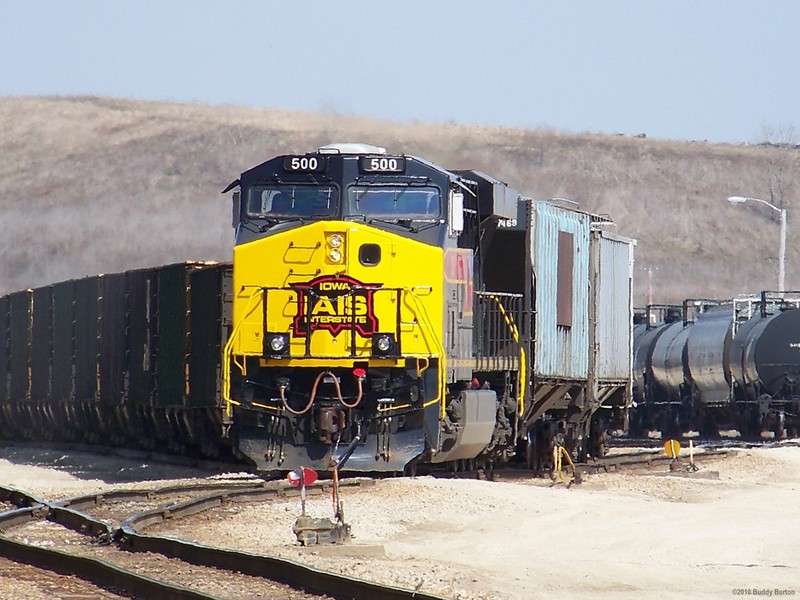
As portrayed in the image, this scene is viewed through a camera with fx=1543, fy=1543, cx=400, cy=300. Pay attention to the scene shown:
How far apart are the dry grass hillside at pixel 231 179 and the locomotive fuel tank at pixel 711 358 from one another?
40.2 m

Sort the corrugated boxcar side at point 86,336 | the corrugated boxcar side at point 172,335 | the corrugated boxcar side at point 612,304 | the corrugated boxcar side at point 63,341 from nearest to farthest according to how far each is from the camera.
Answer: the corrugated boxcar side at point 172,335 → the corrugated boxcar side at point 612,304 → the corrugated boxcar side at point 86,336 → the corrugated boxcar side at point 63,341

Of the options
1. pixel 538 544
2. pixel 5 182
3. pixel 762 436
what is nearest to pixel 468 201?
pixel 538 544

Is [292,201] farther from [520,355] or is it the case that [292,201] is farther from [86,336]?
[86,336]

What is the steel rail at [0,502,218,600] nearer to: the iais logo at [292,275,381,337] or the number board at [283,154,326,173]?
the iais logo at [292,275,381,337]

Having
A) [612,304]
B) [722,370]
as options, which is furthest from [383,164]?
[722,370]

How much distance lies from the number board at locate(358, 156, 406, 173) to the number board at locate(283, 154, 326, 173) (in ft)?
1.51

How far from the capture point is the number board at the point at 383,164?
1756cm

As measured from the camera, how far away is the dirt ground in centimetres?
1121

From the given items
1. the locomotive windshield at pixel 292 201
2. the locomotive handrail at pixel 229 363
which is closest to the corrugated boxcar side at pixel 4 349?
the locomotive windshield at pixel 292 201

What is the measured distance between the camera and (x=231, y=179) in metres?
93.4

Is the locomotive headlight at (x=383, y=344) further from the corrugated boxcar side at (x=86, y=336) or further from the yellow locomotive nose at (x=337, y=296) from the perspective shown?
the corrugated boxcar side at (x=86, y=336)

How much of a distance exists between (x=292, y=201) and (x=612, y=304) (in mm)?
9447

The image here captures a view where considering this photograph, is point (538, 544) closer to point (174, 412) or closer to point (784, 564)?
point (784, 564)

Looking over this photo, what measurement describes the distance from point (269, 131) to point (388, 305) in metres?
87.0
